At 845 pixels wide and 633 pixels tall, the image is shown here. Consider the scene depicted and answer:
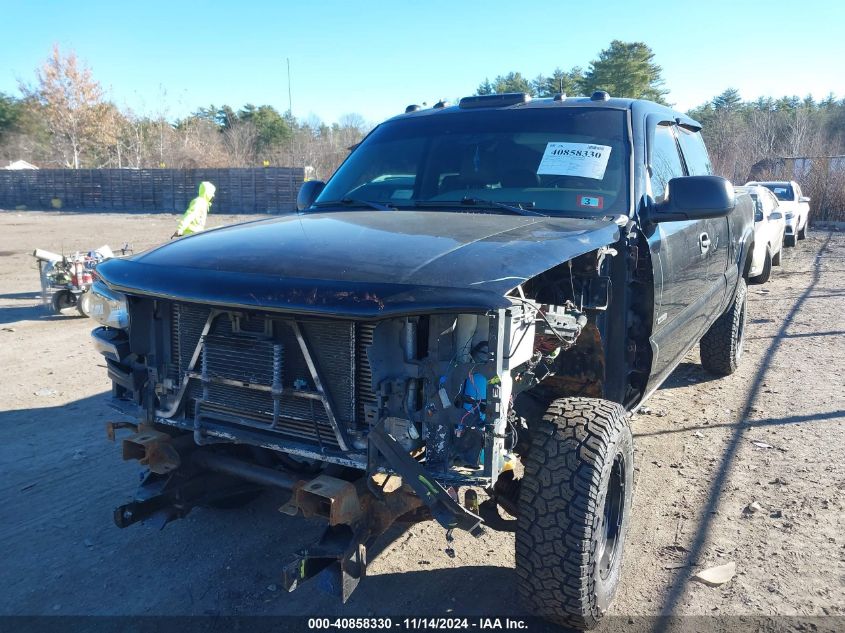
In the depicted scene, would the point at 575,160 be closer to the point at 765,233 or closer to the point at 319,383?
the point at 319,383

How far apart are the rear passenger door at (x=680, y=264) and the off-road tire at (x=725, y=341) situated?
92 centimetres

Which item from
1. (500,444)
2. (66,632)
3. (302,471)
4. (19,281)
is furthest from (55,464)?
(19,281)

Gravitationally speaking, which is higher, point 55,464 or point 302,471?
point 302,471

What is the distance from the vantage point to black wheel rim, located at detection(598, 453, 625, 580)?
9.50ft

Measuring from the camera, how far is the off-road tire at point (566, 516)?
8.24 feet

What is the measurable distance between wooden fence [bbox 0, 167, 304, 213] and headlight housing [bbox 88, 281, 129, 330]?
86.6 feet

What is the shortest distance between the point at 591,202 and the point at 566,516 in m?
1.62

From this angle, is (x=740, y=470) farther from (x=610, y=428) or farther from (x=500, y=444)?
(x=500, y=444)

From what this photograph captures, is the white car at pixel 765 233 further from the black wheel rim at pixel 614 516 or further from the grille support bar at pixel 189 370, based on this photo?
the grille support bar at pixel 189 370

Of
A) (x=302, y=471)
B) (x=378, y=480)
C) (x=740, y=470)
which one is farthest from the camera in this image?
(x=740, y=470)

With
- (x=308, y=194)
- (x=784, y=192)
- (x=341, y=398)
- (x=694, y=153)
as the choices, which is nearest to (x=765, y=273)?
(x=694, y=153)

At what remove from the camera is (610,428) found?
107 inches

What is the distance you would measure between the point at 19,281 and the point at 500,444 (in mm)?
11907

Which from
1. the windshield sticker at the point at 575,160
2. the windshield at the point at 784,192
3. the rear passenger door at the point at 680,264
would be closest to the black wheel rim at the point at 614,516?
the rear passenger door at the point at 680,264
